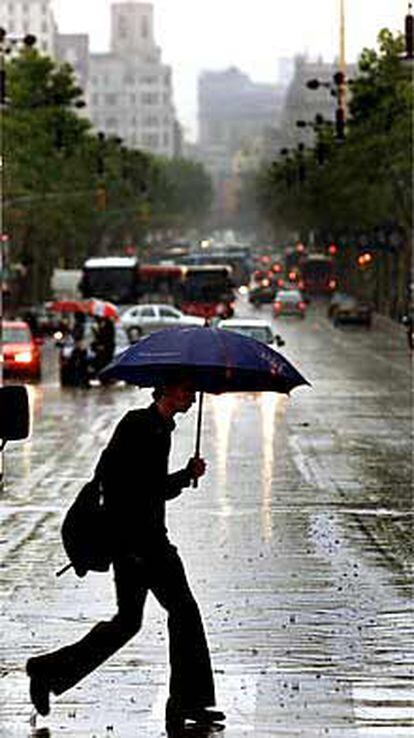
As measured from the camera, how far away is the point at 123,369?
1297 centimetres

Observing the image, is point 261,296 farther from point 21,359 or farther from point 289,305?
point 21,359

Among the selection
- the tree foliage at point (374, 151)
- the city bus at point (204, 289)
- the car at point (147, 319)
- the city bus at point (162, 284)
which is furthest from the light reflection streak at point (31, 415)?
the city bus at point (162, 284)

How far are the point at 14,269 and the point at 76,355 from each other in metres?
67.0

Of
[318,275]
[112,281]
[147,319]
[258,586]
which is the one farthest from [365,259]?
[258,586]

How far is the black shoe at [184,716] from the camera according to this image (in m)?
12.4

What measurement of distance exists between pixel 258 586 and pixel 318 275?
524ft

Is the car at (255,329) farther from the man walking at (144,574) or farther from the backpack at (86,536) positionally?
the backpack at (86,536)

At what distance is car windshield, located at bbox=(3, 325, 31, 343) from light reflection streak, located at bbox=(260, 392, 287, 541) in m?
12.5

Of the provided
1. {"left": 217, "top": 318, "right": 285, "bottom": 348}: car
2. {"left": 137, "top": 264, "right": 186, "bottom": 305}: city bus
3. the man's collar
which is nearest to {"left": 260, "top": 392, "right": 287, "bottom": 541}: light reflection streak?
{"left": 217, "top": 318, "right": 285, "bottom": 348}: car

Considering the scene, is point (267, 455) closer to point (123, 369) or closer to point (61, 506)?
point (61, 506)

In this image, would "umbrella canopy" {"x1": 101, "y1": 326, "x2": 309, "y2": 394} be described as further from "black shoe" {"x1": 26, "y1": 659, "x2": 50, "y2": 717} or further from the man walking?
"black shoe" {"x1": 26, "y1": 659, "x2": 50, "y2": 717}

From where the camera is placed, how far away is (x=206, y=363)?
12836mm

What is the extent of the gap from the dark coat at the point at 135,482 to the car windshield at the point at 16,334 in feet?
165

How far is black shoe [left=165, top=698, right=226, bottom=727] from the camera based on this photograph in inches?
489
